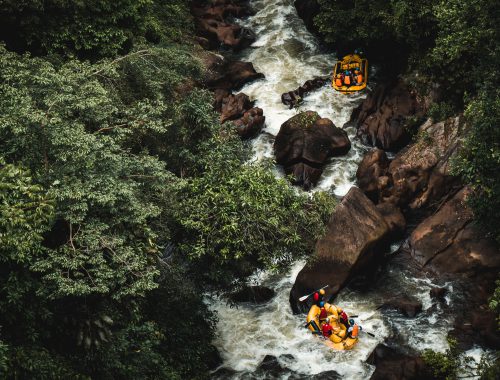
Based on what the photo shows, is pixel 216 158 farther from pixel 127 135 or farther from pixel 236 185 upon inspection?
pixel 127 135

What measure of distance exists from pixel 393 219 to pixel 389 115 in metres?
5.20

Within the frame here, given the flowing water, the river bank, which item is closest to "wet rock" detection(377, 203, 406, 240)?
the river bank

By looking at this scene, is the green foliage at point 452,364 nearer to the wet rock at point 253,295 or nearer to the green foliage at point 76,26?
the wet rock at point 253,295

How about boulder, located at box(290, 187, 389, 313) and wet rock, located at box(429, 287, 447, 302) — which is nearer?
wet rock, located at box(429, 287, 447, 302)

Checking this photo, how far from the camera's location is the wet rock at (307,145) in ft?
64.6

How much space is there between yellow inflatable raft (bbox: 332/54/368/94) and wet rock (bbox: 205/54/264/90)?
370 centimetres

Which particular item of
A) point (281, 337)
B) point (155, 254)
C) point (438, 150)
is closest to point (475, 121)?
point (438, 150)

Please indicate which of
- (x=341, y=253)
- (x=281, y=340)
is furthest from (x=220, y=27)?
(x=281, y=340)

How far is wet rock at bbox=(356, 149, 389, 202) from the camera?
1855cm

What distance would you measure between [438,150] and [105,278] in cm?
1287

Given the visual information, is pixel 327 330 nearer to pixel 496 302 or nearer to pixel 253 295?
pixel 253 295

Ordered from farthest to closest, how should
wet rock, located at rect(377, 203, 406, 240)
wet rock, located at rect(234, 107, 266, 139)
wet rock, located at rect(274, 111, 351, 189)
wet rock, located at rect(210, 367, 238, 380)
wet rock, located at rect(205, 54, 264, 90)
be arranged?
1. wet rock, located at rect(205, 54, 264, 90)
2. wet rock, located at rect(234, 107, 266, 139)
3. wet rock, located at rect(274, 111, 351, 189)
4. wet rock, located at rect(377, 203, 406, 240)
5. wet rock, located at rect(210, 367, 238, 380)

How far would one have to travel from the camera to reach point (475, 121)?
14477 millimetres

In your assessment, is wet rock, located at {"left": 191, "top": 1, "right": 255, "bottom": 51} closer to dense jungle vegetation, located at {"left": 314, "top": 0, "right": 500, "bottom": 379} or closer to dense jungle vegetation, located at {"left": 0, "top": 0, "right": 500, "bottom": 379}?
dense jungle vegetation, located at {"left": 314, "top": 0, "right": 500, "bottom": 379}
